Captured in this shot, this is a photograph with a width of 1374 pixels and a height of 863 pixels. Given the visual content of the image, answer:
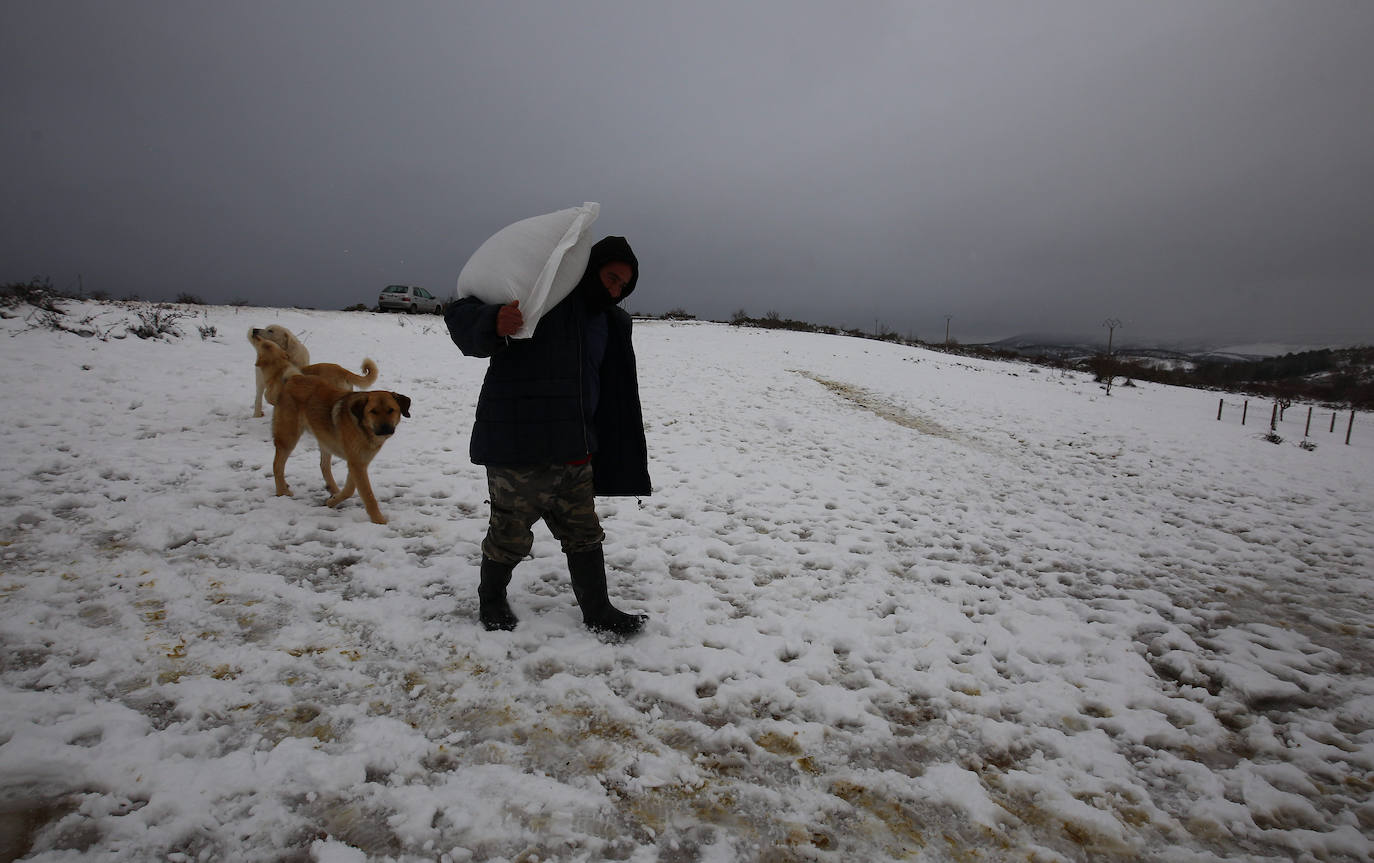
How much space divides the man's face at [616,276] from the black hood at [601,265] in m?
0.02

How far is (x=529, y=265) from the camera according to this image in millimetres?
2416

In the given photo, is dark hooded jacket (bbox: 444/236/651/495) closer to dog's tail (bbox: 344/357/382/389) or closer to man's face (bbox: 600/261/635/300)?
man's face (bbox: 600/261/635/300)

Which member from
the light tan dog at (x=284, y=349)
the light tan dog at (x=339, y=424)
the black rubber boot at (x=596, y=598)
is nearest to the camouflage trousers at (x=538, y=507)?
the black rubber boot at (x=596, y=598)

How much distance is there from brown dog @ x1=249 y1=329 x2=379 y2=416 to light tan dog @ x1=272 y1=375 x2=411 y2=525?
81cm

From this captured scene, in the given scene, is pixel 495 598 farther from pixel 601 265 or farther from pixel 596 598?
pixel 601 265

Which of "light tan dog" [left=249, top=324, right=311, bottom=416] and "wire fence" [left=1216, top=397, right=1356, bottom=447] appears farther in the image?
"wire fence" [left=1216, top=397, right=1356, bottom=447]

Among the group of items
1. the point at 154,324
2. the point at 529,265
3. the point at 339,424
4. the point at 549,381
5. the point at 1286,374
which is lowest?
the point at 339,424

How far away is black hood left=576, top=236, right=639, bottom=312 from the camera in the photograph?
2.72m

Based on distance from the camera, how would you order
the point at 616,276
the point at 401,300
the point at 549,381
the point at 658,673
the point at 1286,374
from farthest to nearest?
the point at 1286,374
the point at 401,300
the point at 658,673
the point at 616,276
the point at 549,381

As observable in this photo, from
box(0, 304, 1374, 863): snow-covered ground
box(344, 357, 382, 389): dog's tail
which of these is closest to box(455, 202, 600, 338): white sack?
box(0, 304, 1374, 863): snow-covered ground

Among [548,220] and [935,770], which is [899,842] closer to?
[935,770]

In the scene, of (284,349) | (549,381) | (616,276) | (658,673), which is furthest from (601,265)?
(284,349)

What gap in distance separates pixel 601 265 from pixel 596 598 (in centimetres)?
191

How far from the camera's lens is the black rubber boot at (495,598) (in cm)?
300
